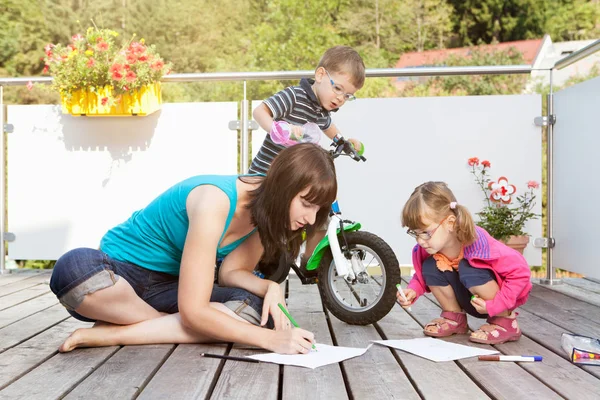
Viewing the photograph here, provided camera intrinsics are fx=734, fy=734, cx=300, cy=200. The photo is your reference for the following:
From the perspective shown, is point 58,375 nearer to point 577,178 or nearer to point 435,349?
point 435,349

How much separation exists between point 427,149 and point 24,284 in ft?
7.41

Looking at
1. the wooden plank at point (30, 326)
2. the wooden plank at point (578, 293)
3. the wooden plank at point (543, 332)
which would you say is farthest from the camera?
the wooden plank at point (578, 293)

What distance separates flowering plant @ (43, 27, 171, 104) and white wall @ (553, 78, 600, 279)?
2164 millimetres

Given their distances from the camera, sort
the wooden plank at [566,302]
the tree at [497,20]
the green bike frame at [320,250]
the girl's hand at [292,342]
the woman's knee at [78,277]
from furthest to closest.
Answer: the tree at [497,20], the wooden plank at [566,302], the green bike frame at [320,250], the woman's knee at [78,277], the girl's hand at [292,342]

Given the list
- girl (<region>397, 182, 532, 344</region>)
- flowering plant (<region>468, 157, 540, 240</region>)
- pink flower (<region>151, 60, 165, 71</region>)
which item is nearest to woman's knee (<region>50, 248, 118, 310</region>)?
girl (<region>397, 182, 532, 344</region>)

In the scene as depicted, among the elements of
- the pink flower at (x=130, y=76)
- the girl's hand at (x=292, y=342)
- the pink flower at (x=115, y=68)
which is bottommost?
Answer: the girl's hand at (x=292, y=342)

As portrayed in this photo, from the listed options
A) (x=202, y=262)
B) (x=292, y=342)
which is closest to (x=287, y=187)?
(x=202, y=262)

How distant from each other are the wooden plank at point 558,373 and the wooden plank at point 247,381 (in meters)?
0.68

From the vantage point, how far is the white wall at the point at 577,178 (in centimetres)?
351

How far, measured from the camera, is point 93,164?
4273mm

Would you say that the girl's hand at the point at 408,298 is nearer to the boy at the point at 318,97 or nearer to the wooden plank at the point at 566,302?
the boy at the point at 318,97

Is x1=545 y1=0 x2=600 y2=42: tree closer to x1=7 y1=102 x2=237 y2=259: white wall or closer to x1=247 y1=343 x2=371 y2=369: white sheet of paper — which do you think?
x1=7 y1=102 x2=237 y2=259: white wall

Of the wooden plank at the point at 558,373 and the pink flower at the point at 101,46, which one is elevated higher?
the pink flower at the point at 101,46

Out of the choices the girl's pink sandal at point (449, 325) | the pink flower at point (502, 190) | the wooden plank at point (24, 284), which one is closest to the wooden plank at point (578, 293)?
the pink flower at point (502, 190)
